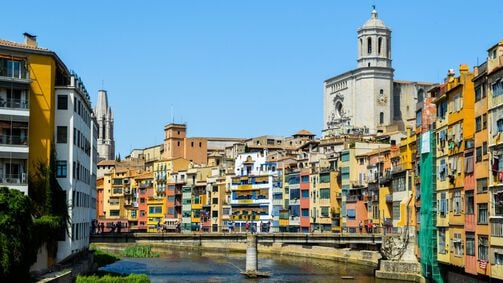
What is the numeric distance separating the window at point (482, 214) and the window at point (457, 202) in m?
4.61

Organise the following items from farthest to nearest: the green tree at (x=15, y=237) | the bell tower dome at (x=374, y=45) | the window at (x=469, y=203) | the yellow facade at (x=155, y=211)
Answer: the bell tower dome at (x=374, y=45) < the yellow facade at (x=155, y=211) < the window at (x=469, y=203) < the green tree at (x=15, y=237)

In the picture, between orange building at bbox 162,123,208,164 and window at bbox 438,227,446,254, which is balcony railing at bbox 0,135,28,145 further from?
orange building at bbox 162,123,208,164

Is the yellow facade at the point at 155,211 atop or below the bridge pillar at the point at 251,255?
atop

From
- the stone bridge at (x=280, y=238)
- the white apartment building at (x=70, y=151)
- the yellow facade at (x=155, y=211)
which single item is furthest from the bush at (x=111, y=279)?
the yellow facade at (x=155, y=211)

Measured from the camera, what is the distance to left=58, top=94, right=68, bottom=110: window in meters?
59.8

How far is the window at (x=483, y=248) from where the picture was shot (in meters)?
51.9

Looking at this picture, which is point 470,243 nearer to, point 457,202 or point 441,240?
point 457,202

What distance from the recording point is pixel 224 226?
136 meters

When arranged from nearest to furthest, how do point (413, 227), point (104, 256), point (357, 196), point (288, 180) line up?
point (413, 227) → point (104, 256) → point (357, 196) → point (288, 180)

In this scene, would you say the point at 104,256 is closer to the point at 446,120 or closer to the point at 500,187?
the point at 446,120

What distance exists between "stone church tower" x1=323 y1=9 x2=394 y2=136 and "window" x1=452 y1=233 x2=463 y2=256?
102 m

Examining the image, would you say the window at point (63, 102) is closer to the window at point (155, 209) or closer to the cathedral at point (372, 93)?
the window at point (155, 209)

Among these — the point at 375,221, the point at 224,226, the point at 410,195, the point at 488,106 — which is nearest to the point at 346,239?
the point at 410,195

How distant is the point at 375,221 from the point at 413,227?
2274 centimetres
